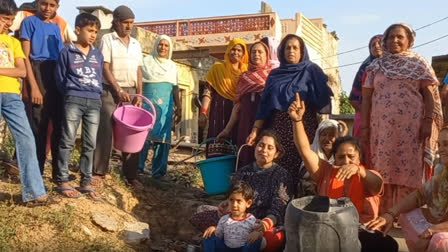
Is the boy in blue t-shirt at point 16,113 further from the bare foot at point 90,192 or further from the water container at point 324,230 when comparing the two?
the water container at point 324,230

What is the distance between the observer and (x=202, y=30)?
17125 millimetres

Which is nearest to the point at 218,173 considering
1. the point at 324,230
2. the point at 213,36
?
the point at 324,230

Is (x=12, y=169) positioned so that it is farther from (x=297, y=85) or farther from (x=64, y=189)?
(x=297, y=85)

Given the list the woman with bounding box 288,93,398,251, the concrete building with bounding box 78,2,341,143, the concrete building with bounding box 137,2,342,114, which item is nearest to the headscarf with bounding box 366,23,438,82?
the woman with bounding box 288,93,398,251

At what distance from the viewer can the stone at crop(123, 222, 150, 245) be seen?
13.7ft

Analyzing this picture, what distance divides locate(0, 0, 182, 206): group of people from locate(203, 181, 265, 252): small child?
1.24 m

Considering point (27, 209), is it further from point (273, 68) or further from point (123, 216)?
point (273, 68)

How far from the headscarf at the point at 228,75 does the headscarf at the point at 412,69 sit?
1583mm

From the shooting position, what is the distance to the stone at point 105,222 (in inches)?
163

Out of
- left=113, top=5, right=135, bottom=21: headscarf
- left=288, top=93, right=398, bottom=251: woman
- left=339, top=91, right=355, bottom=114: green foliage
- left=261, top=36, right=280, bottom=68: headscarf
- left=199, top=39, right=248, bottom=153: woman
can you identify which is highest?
left=113, top=5, right=135, bottom=21: headscarf

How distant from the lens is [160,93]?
220 inches

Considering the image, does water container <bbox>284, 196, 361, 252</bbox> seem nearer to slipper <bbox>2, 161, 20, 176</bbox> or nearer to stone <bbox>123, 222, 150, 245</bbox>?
stone <bbox>123, 222, 150, 245</bbox>

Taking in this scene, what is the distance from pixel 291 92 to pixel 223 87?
3.92 ft

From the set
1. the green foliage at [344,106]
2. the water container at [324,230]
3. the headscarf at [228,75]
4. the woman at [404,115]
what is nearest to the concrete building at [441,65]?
the headscarf at [228,75]
